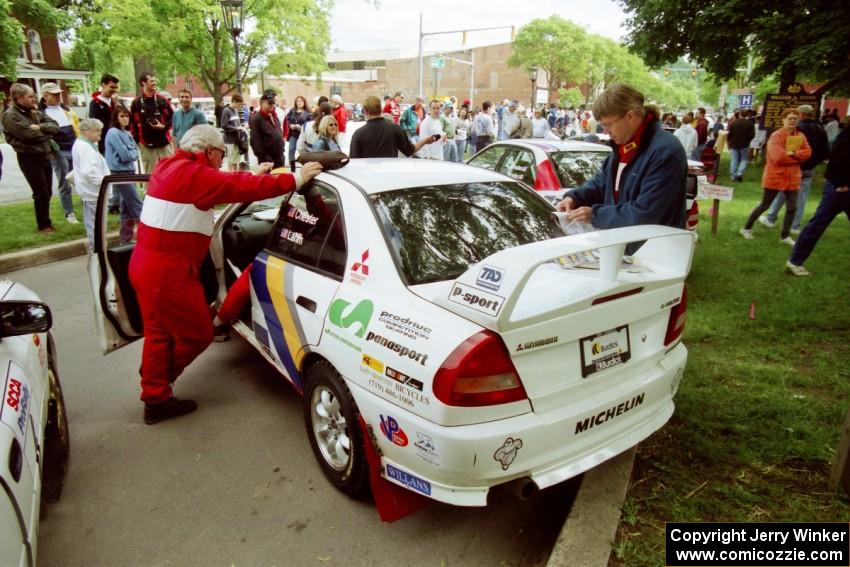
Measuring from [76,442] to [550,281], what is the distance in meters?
3.02

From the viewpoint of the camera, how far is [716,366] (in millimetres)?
4000

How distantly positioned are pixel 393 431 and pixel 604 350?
964mm

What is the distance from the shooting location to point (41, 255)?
23.2 feet

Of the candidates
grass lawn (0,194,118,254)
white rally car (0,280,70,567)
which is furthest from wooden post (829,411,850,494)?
grass lawn (0,194,118,254)

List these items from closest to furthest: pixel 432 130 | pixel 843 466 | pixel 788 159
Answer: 1. pixel 843 466
2. pixel 788 159
3. pixel 432 130

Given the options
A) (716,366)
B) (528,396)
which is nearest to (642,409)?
(528,396)

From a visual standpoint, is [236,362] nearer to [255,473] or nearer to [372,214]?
[255,473]

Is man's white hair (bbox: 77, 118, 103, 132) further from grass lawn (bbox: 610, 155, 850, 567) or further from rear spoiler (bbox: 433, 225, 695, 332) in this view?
grass lawn (bbox: 610, 155, 850, 567)

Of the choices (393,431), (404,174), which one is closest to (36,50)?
(404,174)

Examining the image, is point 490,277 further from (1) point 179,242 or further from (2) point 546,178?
(2) point 546,178

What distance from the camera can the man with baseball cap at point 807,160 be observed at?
781cm

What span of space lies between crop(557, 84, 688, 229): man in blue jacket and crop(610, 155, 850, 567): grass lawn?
123 cm

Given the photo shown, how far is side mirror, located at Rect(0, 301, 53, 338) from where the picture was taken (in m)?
2.28

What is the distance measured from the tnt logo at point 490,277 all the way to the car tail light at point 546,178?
164 inches
